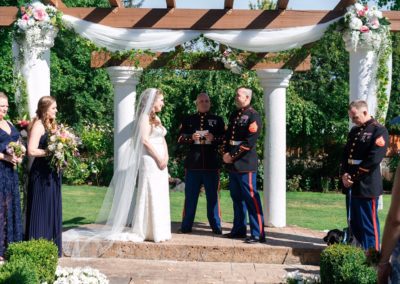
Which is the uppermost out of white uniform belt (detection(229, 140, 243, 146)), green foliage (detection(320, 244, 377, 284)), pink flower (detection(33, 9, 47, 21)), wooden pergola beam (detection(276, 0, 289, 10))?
wooden pergola beam (detection(276, 0, 289, 10))

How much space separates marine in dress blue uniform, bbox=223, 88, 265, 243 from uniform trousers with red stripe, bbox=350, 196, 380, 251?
4.38 feet

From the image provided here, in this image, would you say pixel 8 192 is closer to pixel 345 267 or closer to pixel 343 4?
pixel 345 267

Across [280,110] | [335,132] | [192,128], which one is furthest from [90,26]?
[335,132]

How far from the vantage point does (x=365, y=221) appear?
22.9 ft

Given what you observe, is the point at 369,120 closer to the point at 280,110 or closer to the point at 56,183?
the point at 280,110

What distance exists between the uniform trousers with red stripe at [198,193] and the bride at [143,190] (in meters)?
0.55

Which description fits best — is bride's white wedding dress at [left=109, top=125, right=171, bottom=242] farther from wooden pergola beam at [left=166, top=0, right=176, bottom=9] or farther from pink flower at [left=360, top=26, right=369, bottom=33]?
pink flower at [left=360, top=26, right=369, bottom=33]

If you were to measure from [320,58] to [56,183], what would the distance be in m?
17.0

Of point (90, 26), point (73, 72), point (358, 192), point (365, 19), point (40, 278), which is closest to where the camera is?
point (40, 278)

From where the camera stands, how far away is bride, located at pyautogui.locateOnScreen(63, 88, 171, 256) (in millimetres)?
7984

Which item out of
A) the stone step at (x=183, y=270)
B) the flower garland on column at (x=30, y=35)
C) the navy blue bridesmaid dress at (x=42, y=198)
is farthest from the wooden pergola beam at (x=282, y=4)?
the navy blue bridesmaid dress at (x=42, y=198)

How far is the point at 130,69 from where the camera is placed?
354 inches

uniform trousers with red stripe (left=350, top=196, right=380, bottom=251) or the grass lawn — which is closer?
uniform trousers with red stripe (left=350, top=196, right=380, bottom=251)

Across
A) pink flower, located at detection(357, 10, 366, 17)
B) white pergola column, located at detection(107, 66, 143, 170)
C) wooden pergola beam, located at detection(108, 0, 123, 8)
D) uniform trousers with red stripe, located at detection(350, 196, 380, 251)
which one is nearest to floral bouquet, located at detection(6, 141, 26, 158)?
white pergola column, located at detection(107, 66, 143, 170)
